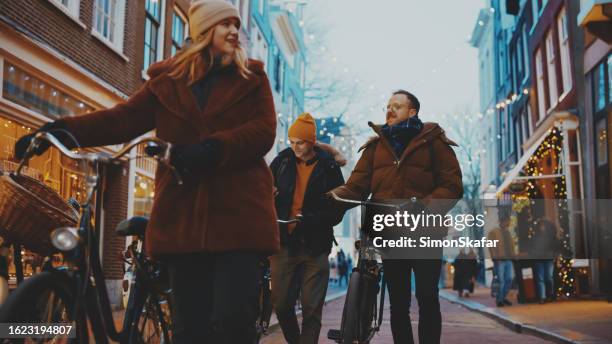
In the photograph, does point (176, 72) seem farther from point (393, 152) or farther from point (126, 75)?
point (126, 75)

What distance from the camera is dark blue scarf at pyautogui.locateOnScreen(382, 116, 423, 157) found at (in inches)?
211

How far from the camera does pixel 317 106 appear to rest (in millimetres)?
35531

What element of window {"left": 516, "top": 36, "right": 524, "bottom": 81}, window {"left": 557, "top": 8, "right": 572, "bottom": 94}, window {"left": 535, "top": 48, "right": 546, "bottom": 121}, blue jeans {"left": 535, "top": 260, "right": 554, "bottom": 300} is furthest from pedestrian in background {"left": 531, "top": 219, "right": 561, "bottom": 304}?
window {"left": 516, "top": 36, "right": 524, "bottom": 81}

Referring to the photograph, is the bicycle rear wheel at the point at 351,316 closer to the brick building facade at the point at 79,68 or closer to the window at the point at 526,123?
the brick building facade at the point at 79,68

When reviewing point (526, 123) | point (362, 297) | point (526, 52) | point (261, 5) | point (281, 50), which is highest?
point (261, 5)

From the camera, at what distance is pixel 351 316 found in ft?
17.1

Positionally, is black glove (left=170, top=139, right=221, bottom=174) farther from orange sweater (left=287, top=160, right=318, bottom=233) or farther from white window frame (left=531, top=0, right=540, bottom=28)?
white window frame (left=531, top=0, right=540, bottom=28)

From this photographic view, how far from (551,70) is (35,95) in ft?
49.9

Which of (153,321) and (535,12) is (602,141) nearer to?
(535,12)

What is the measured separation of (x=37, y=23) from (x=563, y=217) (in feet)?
39.3

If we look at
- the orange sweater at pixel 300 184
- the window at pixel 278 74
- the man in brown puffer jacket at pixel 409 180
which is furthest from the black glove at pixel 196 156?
the window at pixel 278 74

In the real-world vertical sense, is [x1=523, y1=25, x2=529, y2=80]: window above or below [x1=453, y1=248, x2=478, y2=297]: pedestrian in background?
above

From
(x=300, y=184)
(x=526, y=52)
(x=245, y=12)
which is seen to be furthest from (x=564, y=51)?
(x=300, y=184)

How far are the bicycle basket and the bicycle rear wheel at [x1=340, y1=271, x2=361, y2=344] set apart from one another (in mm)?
2032
